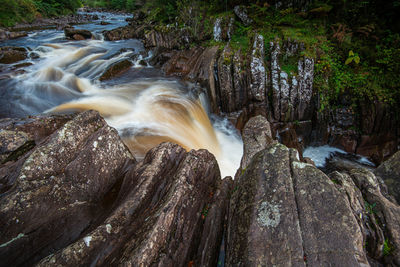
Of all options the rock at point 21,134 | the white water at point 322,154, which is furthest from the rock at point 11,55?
the white water at point 322,154

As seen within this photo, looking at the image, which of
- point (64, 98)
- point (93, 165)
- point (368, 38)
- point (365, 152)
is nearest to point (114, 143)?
point (93, 165)

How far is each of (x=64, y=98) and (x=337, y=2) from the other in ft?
46.4

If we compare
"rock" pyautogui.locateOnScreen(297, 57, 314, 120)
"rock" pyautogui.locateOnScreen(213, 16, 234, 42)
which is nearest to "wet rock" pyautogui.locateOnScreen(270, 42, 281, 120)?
"rock" pyautogui.locateOnScreen(297, 57, 314, 120)

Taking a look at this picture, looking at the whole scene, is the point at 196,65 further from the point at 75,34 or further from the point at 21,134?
the point at 75,34

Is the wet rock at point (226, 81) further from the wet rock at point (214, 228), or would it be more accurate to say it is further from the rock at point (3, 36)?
the rock at point (3, 36)

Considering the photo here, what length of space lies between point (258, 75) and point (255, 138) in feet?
14.3

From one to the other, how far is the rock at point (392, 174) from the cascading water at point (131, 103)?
4.27m

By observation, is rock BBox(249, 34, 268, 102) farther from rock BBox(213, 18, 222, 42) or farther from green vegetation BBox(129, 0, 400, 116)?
rock BBox(213, 18, 222, 42)

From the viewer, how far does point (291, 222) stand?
2465 mm

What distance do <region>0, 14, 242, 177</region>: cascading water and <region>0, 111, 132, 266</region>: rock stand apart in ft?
6.60

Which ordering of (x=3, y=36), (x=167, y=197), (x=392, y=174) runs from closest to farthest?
(x=167, y=197) < (x=392, y=174) < (x=3, y=36)

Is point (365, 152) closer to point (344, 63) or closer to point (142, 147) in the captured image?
point (344, 63)

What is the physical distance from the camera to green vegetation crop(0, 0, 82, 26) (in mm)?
20578

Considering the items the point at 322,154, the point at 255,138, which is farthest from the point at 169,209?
the point at 322,154
